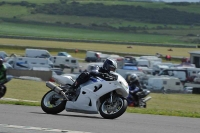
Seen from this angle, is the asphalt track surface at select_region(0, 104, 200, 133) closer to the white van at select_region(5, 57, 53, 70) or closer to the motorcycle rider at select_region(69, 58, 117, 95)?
the motorcycle rider at select_region(69, 58, 117, 95)

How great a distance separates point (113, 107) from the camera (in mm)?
12664

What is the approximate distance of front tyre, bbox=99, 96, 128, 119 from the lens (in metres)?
12.6

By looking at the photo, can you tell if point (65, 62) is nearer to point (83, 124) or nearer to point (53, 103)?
point (53, 103)

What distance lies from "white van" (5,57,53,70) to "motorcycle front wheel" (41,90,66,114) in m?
38.0

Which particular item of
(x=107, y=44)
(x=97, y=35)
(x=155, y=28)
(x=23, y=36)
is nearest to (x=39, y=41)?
(x=23, y=36)

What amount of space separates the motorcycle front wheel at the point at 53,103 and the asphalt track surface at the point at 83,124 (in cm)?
13

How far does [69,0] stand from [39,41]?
203ft

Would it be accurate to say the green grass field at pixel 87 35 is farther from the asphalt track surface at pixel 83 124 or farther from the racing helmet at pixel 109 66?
the asphalt track surface at pixel 83 124

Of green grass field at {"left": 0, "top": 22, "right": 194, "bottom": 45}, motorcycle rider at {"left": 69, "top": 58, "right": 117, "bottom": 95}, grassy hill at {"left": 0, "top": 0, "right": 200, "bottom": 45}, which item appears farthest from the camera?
grassy hill at {"left": 0, "top": 0, "right": 200, "bottom": 45}

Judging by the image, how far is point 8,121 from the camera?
35.6ft

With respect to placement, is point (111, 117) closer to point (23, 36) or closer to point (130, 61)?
point (130, 61)

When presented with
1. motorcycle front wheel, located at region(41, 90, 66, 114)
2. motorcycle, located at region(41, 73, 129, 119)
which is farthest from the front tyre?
motorcycle front wheel, located at region(41, 90, 66, 114)

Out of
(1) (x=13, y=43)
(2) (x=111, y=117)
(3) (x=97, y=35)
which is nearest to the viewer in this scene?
(2) (x=111, y=117)

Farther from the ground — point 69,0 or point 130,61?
point 69,0
